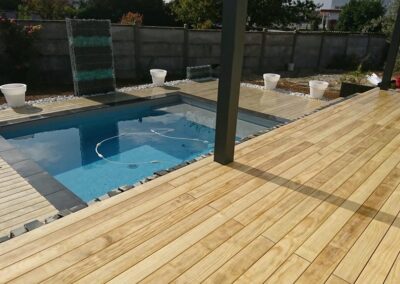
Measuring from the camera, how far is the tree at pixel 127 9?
20.0 metres

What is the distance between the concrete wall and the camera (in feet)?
30.3

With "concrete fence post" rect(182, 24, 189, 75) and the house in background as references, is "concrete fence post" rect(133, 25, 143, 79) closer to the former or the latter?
"concrete fence post" rect(182, 24, 189, 75)

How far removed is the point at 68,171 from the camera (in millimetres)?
5344

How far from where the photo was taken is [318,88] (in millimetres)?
8500

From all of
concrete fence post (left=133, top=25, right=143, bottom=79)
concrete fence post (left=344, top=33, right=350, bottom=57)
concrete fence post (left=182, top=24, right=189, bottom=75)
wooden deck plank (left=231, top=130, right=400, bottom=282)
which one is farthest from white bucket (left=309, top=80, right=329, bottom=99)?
concrete fence post (left=344, top=33, right=350, bottom=57)

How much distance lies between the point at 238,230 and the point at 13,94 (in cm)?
637

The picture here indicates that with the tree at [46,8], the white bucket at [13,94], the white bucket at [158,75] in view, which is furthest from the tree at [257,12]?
the white bucket at [13,94]

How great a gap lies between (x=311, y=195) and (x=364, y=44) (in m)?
15.6

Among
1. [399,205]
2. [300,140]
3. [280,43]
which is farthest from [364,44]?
[399,205]

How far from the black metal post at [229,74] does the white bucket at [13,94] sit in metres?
5.50

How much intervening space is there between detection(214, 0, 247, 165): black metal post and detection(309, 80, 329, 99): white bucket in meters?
6.23

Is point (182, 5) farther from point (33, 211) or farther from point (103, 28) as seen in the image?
point (33, 211)

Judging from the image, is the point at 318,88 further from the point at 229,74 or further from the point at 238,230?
the point at 238,230

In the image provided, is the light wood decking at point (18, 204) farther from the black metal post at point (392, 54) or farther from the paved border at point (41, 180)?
the black metal post at point (392, 54)
